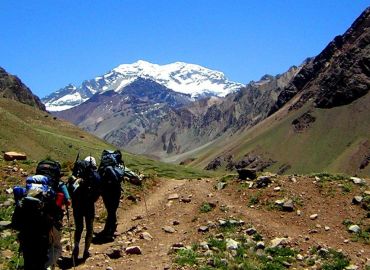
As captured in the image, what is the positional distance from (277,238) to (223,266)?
138 inches

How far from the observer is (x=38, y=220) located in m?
13.3

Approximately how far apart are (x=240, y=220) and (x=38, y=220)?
943cm

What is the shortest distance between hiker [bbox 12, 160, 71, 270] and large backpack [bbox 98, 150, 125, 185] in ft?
19.4

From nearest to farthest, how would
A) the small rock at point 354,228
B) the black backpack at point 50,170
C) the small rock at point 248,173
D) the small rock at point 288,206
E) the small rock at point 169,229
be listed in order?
the black backpack at point 50,170
the small rock at point 354,228
the small rock at point 169,229
the small rock at point 288,206
the small rock at point 248,173

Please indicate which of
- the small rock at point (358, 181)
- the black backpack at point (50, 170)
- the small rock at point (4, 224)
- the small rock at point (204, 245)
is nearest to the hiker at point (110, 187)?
the small rock at point (4, 224)

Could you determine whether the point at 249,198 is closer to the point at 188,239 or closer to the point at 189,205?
the point at 189,205

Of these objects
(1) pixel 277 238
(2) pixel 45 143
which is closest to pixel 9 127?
(2) pixel 45 143

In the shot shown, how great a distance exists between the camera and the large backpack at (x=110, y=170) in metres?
20.1

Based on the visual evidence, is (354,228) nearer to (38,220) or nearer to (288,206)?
(288,206)

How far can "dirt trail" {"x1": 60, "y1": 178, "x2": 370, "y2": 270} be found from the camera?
1767cm

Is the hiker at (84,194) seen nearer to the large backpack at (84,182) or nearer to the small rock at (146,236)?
the large backpack at (84,182)

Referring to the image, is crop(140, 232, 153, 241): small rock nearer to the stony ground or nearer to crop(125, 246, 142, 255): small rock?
the stony ground

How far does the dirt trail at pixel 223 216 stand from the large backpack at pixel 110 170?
210cm

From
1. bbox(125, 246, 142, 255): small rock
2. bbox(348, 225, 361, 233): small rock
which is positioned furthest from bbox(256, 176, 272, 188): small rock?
bbox(125, 246, 142, 255): small rock
